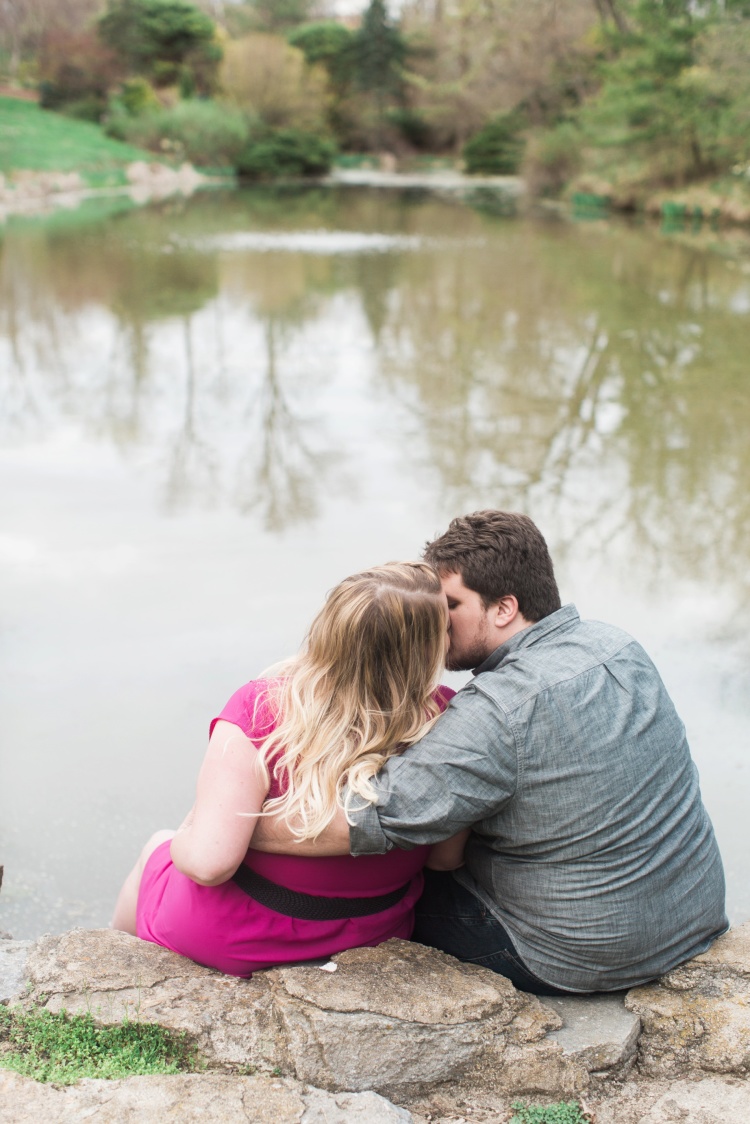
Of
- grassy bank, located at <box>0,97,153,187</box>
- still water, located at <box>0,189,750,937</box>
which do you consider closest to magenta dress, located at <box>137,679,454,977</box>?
still water, located at <box>0,189,750,937</box>

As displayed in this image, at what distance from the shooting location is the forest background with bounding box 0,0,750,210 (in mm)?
23906

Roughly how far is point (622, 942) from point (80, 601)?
313 cm

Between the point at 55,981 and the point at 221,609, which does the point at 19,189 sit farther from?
the point at 55,981

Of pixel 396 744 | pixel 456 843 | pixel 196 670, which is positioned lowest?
pixel 196 670

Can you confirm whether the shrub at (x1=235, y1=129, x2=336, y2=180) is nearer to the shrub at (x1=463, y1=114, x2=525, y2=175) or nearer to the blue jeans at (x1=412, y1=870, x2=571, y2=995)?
the shrub at (x1=463, y1=114, x2=525, y2=175)

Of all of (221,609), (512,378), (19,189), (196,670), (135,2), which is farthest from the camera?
(135,2)

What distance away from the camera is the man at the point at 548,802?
1.82 meters

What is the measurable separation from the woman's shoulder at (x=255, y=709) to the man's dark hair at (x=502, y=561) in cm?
47

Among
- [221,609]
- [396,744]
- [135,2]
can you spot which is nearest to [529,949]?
[396,744]

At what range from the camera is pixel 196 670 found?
12.7 feet

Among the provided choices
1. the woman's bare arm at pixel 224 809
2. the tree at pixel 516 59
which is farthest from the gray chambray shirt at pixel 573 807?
the tree at pixel 516 59

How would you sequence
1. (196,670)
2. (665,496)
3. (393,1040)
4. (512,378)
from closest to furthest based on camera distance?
(393,1040) < (196,670) < (665,496) < (512,378)

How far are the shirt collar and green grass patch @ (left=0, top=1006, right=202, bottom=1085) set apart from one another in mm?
905

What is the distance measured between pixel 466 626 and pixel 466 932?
631 millimetres
